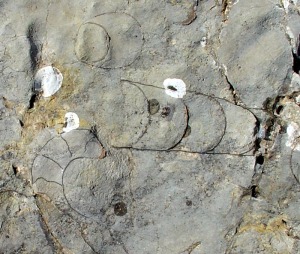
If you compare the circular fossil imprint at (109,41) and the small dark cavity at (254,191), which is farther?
the circular fossil imprint at (109,41)

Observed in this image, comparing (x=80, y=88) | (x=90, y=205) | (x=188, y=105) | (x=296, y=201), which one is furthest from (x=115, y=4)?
(x=296, y=201)

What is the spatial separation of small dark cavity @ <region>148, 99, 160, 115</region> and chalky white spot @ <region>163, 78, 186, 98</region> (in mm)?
66

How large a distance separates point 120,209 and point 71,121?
45 centimetres

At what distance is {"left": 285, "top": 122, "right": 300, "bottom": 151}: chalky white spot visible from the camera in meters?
2.32

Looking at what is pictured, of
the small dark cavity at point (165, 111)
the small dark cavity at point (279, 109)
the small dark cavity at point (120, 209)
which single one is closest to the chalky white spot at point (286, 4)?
the small dark cavity at point (279, 109)

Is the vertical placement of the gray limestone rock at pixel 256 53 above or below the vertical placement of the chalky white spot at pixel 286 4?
below

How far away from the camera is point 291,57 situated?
2.37 metres

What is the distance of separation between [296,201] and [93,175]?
87cm

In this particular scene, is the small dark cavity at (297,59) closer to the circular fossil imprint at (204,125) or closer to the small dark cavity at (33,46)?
the circular fossil imprint at (204,125)

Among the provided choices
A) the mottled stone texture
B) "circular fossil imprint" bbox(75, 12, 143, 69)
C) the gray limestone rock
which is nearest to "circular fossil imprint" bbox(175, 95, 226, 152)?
the mottled stone texture

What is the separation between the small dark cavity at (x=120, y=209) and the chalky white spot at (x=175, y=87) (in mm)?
525

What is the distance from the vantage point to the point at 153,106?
2.41 m

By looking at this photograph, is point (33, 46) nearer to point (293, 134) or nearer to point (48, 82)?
point (48, 82)

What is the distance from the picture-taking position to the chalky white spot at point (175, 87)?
7.89 ft
